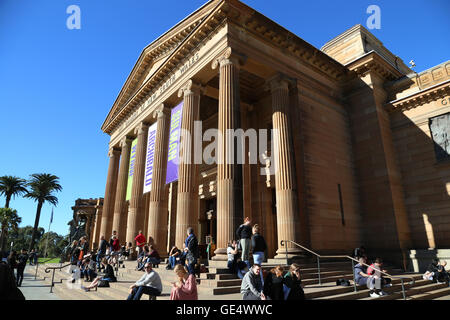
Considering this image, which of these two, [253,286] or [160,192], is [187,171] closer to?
[160,192]

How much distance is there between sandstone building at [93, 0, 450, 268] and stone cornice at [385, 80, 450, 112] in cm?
6

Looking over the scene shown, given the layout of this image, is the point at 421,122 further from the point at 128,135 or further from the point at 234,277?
the point at 128,135

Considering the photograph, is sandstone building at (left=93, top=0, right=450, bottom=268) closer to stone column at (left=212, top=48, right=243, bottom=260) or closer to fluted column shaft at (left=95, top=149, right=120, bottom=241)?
stone column at (left=212, top=48, right=243, bottom=260)

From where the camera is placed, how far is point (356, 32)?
Result: 19.8 m

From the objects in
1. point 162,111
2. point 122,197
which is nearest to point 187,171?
point 162,111

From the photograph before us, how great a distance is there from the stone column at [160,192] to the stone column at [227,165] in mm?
5902

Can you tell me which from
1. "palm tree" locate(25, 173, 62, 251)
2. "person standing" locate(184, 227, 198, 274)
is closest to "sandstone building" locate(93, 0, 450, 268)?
"person standing" locate(184, 227, 198, 274)

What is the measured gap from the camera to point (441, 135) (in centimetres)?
1507

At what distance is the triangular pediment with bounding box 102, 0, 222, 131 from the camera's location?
15578mm

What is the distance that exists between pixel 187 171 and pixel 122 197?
10.7m

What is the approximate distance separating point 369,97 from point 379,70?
2.03 metres

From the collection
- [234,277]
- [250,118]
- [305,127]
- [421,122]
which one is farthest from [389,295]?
[250,118]

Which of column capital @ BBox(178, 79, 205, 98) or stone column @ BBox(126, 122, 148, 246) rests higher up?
column capital @ BBox(178, 79, 205, 98)

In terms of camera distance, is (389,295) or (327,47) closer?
(389,295)
